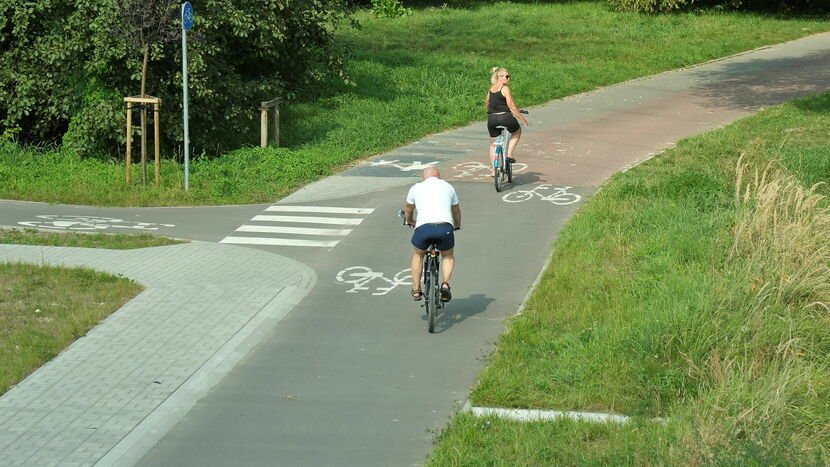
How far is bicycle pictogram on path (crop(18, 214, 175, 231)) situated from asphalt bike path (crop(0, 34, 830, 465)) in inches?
1.6

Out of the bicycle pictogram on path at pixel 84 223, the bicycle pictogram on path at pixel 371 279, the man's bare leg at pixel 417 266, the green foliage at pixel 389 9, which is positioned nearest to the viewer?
the man's bare leg at pixel 417 266

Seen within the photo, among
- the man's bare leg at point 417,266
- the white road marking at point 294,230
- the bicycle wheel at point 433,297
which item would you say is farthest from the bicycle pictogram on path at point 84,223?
the bicycle wheel at point 433,297

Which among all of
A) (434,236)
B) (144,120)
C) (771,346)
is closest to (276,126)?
(144,120)

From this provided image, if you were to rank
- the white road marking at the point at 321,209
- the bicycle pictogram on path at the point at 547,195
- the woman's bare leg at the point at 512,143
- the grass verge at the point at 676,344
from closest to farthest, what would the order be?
1. the grass verge at the point at 676,344
2. the white road marking at the point at 321,209
3. the bicycle pictogram on path at the point at 547,195
4. the woman's bare leg at the point at 512,143

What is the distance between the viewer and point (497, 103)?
1697 cm

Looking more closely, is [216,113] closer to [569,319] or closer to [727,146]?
[727,146]

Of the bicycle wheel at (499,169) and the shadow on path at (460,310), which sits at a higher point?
the bicycle wheel at (499,169)

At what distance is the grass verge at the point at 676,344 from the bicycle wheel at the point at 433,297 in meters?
0.76

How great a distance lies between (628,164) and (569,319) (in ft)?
28.9

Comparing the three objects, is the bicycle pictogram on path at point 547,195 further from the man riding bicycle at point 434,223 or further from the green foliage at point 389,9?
the green foliage at point 389,9

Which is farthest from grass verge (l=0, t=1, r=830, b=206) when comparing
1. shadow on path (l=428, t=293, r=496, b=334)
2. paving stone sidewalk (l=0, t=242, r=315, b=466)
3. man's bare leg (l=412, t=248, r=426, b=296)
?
man's bare leg (l=412, t=248, r=426, b=296)

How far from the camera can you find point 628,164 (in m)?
19.1

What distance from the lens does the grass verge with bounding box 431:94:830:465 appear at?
7809 mm

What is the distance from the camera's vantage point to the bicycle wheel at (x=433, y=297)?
422 inches
